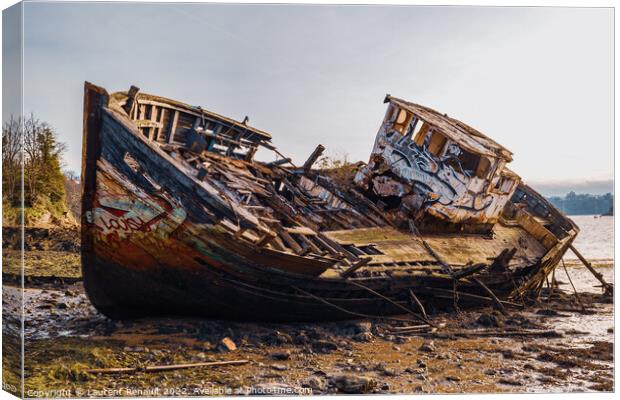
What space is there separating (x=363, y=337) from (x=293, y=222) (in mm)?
2769

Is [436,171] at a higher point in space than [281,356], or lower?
higher

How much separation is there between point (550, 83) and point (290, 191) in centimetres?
600

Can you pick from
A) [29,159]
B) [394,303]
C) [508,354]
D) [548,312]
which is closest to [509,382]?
[508,354]

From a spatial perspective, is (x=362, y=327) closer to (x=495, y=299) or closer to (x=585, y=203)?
(x=495, y=299)

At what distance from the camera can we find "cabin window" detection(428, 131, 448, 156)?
559 inches

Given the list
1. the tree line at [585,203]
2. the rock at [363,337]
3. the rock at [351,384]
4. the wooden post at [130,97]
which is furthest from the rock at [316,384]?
the tree line at [585,203]

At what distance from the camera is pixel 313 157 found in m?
13.9

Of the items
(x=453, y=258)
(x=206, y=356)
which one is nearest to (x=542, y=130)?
(x=453, y=258)

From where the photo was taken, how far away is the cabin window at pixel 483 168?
13719 millimetres

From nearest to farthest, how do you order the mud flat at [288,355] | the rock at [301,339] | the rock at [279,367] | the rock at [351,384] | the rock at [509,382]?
the mud flat at [288,355] < the rock at [351,384] < the rock at [279,367] < the rock at [509,382] < the rock at [301,339]

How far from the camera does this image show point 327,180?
1527 cm

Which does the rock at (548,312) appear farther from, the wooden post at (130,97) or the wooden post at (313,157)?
the wooden post at (130,97)

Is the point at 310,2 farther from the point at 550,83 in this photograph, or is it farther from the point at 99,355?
Answer: the point at 99,355

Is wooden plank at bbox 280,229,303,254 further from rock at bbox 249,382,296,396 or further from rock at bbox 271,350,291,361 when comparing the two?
rock at bbox 249,382,296,396
